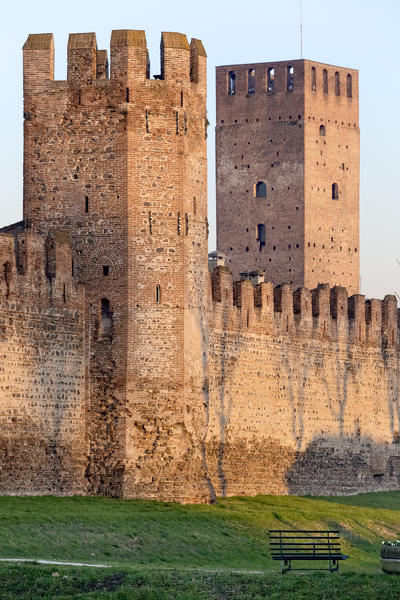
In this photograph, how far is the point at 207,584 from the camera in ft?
89.3

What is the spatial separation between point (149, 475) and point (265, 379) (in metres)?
6.87

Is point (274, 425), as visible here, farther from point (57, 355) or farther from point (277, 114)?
point (277, 114)

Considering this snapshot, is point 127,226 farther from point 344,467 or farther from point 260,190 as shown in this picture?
point 260,190

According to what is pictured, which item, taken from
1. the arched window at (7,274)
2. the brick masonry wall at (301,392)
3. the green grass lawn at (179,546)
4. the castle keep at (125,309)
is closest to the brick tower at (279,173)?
the brick masonry wall at (301,392)

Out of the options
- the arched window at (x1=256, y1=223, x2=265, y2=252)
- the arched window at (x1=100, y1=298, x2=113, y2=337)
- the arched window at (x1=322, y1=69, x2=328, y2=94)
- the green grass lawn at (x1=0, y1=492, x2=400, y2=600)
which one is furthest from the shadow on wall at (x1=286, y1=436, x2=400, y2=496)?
the arched window at (x1=322, y1=69, x2=328, y2=94)

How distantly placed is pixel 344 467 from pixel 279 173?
25.8 m

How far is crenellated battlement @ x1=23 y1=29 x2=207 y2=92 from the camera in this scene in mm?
37594

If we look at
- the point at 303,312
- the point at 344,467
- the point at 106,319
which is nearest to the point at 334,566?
the point at 106,319

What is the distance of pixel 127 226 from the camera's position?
122 ft

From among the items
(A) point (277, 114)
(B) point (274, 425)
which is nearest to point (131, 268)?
(B) point (274, 425)

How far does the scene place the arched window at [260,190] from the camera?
7112 centimetres

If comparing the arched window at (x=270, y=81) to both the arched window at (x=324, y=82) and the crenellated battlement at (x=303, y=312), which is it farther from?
the crenellated battlement at (x=303, y=312)

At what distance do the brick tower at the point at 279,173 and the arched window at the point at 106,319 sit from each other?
32640 mm

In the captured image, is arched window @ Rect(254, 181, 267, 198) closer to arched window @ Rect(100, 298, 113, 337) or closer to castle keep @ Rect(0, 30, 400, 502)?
castle keep @ Rect(0, 30, 400, 502)
